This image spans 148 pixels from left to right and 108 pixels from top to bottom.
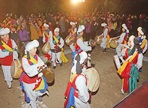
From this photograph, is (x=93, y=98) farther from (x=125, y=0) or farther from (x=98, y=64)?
(x=125, y=0)

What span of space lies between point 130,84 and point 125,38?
3750mm

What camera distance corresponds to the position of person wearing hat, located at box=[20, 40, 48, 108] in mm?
5508

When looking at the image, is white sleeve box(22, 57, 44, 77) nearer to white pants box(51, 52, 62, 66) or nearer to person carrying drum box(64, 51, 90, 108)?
person carrying drum box(64, 51, 90, 108)

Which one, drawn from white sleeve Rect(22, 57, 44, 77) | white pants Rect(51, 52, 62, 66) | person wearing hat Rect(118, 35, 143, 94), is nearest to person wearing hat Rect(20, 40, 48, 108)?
white sleeve Rect(22, 57, 44, 77)

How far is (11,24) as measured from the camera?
42.5 ft

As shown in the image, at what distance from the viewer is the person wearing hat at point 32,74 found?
551 centimetres

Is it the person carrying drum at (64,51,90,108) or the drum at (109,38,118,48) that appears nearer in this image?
the person carrying drum at (64,51,90,108)

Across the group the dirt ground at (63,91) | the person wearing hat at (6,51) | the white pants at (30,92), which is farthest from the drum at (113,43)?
the white pants at (30,92)

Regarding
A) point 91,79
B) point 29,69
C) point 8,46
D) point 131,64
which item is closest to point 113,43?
point 131,64

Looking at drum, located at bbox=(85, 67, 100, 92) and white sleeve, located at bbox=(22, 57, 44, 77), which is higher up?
white sleeve, located at bbox=(22, 57, 44, 77)

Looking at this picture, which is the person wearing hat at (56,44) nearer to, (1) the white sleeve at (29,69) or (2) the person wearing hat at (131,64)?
(2) the person wearing hat at (131,64)

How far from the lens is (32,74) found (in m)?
5.47

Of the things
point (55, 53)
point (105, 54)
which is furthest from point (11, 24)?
point (105, 54)

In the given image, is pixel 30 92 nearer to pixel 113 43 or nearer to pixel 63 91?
pixel 63 91
